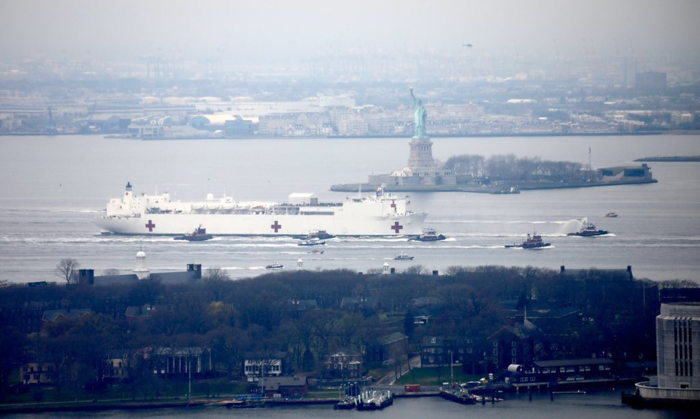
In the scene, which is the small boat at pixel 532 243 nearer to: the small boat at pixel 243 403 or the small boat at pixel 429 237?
the small boat at pixel 429 237

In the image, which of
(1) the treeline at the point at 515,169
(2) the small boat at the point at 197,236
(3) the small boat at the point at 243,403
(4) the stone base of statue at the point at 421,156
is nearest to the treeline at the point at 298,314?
(3) the small boat at the point at 243,403

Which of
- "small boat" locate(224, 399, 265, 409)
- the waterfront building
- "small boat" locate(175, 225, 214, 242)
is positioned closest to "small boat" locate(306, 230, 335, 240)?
"small boat" locate(175, 225, 214, 242)

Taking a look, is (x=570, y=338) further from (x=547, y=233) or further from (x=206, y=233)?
(x=206, y=233)

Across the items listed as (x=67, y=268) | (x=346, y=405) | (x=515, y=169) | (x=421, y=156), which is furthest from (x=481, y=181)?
(x=346, y=405)

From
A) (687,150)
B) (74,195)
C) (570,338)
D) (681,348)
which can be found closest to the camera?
(681,348)

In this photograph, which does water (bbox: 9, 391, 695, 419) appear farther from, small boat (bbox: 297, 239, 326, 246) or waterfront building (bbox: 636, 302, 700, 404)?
small boat (bbox: 297, 239, 326, 246)

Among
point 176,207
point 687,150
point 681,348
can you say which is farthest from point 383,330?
point 687,150
